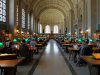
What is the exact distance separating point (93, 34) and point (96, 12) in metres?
3.40

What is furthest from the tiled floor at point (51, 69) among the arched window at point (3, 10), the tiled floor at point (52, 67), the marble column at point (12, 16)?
the marble column at point (12, 16)

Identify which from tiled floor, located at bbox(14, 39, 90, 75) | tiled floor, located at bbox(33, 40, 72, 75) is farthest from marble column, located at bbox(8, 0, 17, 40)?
tiled floor, located at bbox(14, 39, 90, 75)

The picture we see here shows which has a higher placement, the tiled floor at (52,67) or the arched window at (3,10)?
the arched window at (3,10)

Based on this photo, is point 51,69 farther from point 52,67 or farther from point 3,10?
point 3,10

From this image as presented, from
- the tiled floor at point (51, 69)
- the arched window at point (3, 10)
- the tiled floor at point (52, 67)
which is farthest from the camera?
the arched window at point (3, 10)

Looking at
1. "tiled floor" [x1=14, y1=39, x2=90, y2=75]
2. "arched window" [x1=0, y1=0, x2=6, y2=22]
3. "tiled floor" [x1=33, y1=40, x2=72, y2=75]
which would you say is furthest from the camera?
"arched window" [x1=0, y1=0, x2=6, y2=22]

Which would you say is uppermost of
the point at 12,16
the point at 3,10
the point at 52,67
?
the point at 3,10

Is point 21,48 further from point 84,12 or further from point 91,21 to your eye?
point 84,12

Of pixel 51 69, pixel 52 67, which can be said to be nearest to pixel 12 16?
pixel 52 67

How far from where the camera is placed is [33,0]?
3083cm

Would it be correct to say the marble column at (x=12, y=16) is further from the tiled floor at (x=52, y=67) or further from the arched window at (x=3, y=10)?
the tiled floor at (x=52, y=67)

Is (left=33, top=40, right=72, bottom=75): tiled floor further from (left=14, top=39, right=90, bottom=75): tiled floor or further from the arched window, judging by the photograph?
the arched window

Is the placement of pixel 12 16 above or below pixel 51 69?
above

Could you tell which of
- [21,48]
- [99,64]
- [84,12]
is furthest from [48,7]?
[99,64]
